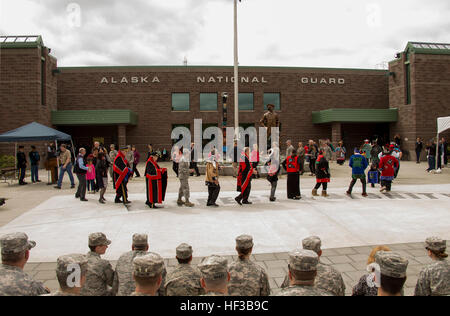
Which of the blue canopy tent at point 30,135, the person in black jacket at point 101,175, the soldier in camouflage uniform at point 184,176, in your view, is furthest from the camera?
the blue canopy tent at point 30,135

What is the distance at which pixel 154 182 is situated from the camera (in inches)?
377

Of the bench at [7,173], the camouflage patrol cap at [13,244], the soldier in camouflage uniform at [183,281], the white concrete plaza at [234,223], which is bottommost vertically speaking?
the white concrete plaza at [234,223]

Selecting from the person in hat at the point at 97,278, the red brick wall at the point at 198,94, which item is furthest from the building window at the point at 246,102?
the person in hat at the point at 97,278

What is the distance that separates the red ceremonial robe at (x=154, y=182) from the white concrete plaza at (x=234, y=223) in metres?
0.36

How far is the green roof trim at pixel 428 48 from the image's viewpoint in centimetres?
2841

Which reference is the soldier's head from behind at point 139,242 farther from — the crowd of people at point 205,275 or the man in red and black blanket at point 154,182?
the man in red and black blanket at point 154,182

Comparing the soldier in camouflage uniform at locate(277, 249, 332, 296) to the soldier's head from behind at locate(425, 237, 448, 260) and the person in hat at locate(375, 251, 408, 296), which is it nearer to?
the person in hat at locate(375, 251, 408, 296)

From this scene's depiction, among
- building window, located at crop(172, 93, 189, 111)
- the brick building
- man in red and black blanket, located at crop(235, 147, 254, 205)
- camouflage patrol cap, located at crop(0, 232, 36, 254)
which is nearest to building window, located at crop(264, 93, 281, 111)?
the brick building

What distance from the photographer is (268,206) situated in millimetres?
9773

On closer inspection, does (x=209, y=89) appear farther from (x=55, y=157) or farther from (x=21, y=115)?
(x=55, y=157)

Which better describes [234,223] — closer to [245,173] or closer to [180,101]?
[245,173]

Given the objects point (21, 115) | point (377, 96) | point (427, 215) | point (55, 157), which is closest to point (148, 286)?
point (427, 215)

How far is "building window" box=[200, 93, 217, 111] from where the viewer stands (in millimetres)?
31969

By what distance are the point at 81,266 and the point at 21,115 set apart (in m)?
26.0
